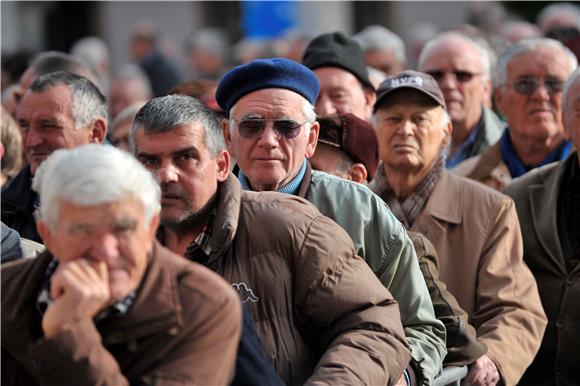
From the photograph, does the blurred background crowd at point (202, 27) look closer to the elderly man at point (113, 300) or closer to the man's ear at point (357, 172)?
the man's ear at point (357, 172)

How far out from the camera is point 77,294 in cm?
337

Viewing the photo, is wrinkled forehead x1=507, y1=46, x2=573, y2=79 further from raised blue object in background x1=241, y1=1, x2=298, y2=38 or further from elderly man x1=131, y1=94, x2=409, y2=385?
raised blue object in background x1=241, y1=1, x2=298, y2=38

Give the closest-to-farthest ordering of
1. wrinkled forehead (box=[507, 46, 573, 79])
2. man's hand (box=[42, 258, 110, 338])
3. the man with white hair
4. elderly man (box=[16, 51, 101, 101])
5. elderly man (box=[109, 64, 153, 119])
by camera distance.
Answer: man's hand (box=[42, 258, 110, 338]) < wrinkled forehead (box=[507, 46, 573, 79]) < elderly man (box=[16, 51, 101, 101]) < the man with white hair < elderly man (box=[109, 64, 153, 119])

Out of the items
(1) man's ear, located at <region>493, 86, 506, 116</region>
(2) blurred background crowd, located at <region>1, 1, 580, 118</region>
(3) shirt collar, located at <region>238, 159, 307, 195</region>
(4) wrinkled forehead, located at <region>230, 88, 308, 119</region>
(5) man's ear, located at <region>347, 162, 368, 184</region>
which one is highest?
(4) wrinkled forehead, located at <region>230, 88, 308, 119</region>

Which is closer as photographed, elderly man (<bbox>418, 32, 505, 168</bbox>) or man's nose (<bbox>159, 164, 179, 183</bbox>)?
man's nose (<bbox>159, 164, 179, 183</bbox>)

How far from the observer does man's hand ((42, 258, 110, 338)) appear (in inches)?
133

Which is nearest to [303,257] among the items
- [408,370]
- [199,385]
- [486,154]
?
[408,370]

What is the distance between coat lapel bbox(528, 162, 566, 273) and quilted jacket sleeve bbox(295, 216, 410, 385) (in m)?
1.95

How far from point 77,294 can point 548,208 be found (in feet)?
11.3

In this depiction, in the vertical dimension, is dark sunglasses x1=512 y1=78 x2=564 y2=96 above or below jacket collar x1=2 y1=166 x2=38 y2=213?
above

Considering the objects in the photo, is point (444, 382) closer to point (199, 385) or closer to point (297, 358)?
point (297, 358)

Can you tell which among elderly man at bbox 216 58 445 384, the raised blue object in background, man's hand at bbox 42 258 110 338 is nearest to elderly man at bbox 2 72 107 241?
elderly man at bbox 216 58 445 384

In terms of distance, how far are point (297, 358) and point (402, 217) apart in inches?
69.0

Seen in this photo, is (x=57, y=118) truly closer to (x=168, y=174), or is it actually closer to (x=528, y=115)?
(x=168, y=174)
